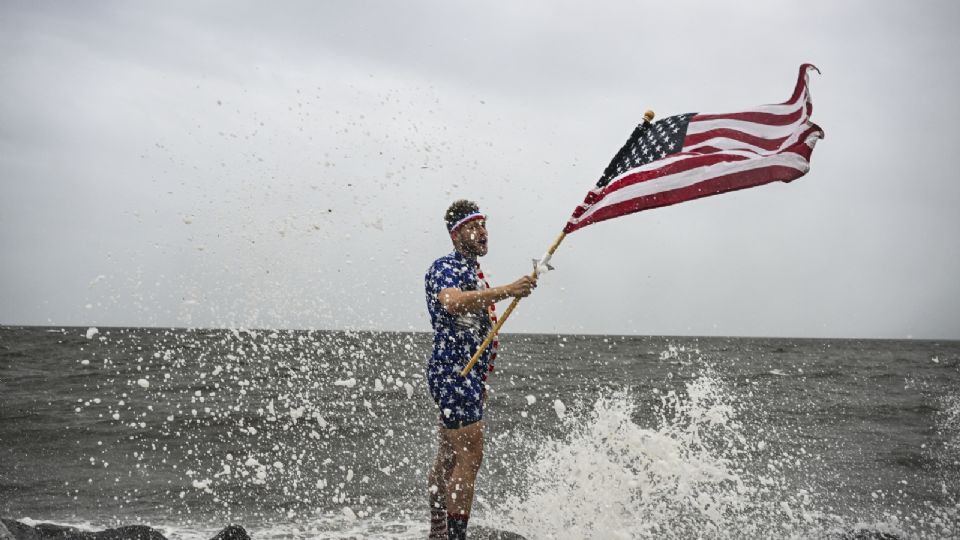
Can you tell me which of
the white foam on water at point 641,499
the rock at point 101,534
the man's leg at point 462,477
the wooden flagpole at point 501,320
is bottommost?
the rock at point 101,534

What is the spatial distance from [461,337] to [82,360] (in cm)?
3303

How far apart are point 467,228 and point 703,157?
148 centimetres

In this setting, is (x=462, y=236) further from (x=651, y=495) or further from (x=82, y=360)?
(x=82, y=360)

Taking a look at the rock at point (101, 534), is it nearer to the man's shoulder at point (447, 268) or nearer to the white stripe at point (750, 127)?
the man's shoulder at point (447, 268)

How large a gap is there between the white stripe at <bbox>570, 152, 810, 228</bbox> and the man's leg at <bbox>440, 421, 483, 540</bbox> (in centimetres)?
147

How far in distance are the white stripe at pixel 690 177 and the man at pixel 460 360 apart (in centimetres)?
73

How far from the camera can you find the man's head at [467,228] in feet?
14.7

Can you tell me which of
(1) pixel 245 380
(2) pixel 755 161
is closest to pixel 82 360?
(1) pixel 245 380

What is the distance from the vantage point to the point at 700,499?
715 centimetres

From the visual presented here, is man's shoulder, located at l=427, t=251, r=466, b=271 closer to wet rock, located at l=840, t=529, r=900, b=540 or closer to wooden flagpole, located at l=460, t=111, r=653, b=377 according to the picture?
wooden flagpole, located at l=460, t=111, r=653, b=377

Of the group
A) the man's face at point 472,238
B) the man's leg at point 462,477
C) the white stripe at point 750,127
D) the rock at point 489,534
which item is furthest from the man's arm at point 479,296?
the rock at point 489,534

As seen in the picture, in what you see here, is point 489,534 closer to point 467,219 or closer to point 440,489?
point 440,489

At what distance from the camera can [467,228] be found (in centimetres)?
448

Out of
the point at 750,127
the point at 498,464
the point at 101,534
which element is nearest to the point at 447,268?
the point at 750,127
